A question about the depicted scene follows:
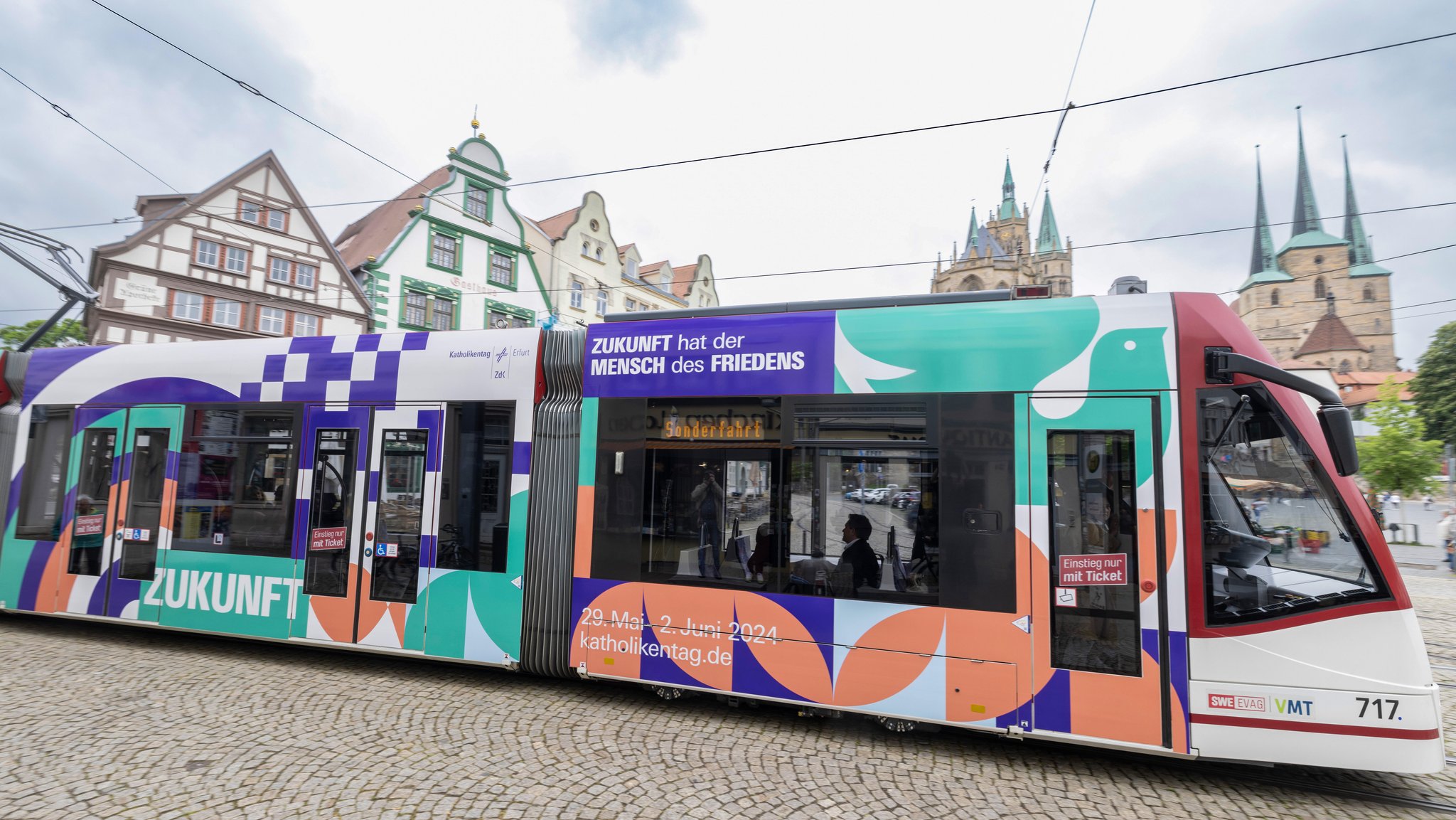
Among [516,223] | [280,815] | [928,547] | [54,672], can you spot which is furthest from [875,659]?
[516,223]

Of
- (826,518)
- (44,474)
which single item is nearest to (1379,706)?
(826,518)

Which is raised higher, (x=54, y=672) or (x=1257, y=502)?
(x=1257, y=502)

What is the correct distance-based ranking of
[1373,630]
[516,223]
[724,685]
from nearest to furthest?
1. [1373,630]
2. [724,685]
3. [516,223]

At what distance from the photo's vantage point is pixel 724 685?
5227 millimetres

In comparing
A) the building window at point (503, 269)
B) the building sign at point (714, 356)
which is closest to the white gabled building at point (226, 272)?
the building window at point (503, 269)

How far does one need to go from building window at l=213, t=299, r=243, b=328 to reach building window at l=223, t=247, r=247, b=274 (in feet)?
4.05

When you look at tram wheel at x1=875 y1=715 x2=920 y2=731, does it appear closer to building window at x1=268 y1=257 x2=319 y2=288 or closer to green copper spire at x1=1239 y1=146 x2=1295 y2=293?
building window at x1=268 y1=257 x2=319 y2=288

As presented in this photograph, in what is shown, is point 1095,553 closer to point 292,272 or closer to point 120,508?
point 120,508

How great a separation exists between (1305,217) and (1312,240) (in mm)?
6648

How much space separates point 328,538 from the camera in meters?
6.43

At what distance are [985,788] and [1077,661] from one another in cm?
104

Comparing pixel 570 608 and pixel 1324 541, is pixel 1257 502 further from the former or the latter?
pixel 570 608

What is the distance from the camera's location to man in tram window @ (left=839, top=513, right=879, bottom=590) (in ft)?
16.2

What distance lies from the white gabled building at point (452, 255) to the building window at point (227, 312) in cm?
444
